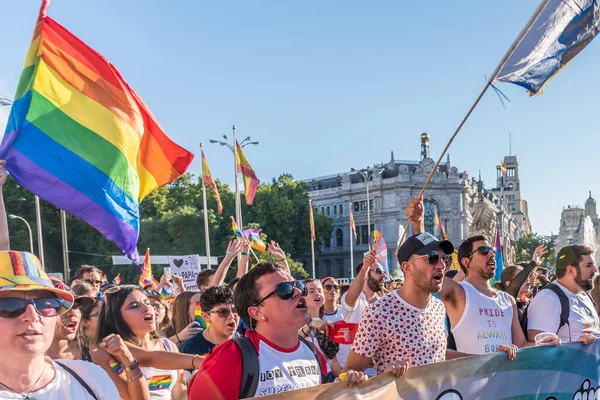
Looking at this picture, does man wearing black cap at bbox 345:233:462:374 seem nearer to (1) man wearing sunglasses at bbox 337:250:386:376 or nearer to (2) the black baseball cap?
(2) the black baseball cap

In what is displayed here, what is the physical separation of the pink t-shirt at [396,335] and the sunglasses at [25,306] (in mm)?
1871

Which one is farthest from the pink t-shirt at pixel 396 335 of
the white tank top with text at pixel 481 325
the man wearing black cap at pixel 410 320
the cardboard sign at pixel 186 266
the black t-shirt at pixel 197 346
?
the cardboard sign at pixel 186 266

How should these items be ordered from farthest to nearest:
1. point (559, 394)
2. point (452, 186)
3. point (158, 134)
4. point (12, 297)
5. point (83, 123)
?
point (452, 186) < point (158, 134) < point (83, 123) < point (559, 394) < point (12, 297)

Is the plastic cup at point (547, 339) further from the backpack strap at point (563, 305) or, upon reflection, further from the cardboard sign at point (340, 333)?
the cardboard sign at point (340, 333)

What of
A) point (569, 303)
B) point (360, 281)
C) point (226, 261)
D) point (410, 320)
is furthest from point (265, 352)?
point (226, 261)

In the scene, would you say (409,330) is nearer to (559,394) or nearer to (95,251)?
(559,394)

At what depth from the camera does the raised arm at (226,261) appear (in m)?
7.00

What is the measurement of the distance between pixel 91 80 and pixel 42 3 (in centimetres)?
70

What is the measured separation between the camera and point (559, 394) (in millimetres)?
4754

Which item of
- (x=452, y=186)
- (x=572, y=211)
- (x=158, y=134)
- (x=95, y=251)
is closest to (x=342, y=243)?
(x=452, y=186)

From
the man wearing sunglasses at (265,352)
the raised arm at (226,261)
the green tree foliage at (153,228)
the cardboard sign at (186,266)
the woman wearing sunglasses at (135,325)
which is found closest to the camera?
the man wearing sunglasses at (265,352)

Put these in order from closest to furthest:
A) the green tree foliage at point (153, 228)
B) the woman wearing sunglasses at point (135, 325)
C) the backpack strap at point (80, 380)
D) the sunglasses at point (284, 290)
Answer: the backpack strap at point (80, 380), the sunglasses at point (284, 290), the woman wearing sunglasses at point (135, 325), the green tree foliage at point (153, 228)

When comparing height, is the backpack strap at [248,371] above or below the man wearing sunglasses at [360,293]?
below

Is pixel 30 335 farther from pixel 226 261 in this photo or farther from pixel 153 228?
pixel 153 228
